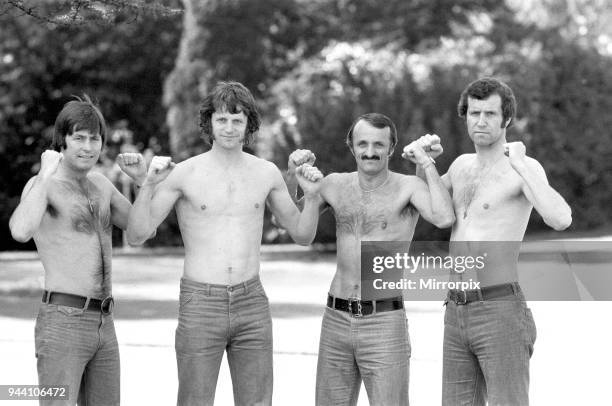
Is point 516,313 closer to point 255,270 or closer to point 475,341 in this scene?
point 475,341

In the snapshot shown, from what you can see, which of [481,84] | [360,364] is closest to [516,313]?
[360,364]

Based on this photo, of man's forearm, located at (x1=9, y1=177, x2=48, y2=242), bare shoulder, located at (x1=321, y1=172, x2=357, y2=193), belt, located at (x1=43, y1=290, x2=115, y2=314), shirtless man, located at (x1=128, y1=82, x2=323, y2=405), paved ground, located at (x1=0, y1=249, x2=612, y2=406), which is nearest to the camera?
man's forearm, located at (x1=9, y1=177, x2=48, y2=242)

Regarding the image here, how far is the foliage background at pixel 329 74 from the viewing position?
65.9 feet

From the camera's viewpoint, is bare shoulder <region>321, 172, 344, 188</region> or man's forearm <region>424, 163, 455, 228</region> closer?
man's forearm <region>424, 163, 455, 228</region>

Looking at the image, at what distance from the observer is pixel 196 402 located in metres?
5.28

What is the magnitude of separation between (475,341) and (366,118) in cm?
118

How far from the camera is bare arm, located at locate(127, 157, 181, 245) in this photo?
17.3ft

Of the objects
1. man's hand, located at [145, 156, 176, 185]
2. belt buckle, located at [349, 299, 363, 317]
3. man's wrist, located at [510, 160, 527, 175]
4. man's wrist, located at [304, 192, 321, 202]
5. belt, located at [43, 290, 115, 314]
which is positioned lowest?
belt, located at [43, 290, 115, 314]

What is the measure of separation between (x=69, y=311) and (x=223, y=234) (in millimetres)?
796

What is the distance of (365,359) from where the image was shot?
521cm

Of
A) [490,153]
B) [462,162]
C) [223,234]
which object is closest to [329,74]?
[462,162]

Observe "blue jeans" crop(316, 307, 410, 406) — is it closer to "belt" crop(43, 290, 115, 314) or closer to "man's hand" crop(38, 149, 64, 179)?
"belt" crop(43, 290, 115, 314)

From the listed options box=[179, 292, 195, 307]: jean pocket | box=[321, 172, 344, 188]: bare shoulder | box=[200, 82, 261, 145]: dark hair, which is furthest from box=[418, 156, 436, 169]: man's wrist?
box=[179, 292, 195, 307]: jean pocket

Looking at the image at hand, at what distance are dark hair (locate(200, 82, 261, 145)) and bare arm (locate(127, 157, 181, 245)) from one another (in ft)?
1.05
